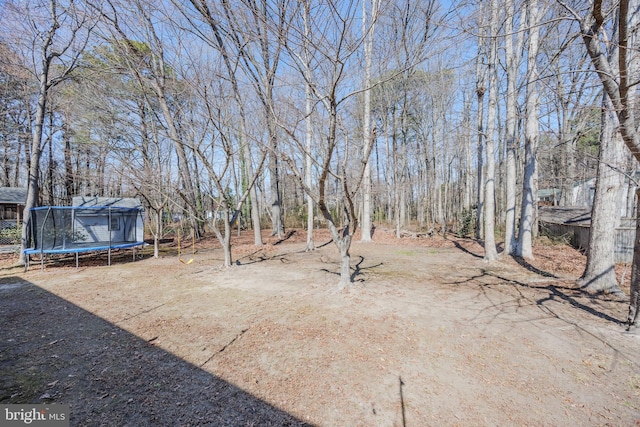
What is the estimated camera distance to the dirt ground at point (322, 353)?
1.97 metres

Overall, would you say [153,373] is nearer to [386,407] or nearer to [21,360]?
[21,360]

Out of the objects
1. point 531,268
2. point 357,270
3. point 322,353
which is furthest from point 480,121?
point 322,353

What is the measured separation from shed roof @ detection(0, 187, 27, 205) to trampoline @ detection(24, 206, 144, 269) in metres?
9.87

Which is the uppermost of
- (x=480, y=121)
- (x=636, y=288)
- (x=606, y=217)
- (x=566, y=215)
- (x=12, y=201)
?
(x=480, y=121)

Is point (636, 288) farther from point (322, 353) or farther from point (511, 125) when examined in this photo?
point (511, 125)

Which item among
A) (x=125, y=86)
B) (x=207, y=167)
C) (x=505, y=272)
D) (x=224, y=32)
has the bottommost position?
(x=505, y=272)

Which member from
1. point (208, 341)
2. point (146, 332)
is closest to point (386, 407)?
point (208, 341)

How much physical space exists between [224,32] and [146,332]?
15.6 feet

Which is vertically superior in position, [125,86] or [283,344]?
[125,86]

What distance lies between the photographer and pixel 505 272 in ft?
20.4

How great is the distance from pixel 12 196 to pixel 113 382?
19578 mm

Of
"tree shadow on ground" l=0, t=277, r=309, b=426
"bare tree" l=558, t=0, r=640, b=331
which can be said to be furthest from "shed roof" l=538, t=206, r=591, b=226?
"tree shadow on ground" l=0, t=277, r=309, b=426

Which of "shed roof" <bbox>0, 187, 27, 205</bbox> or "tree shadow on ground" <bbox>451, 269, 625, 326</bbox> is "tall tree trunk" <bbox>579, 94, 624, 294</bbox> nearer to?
"tree shadow on ground" <bbox>451, 269, 625, 326</bbox>

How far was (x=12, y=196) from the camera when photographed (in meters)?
14.3
